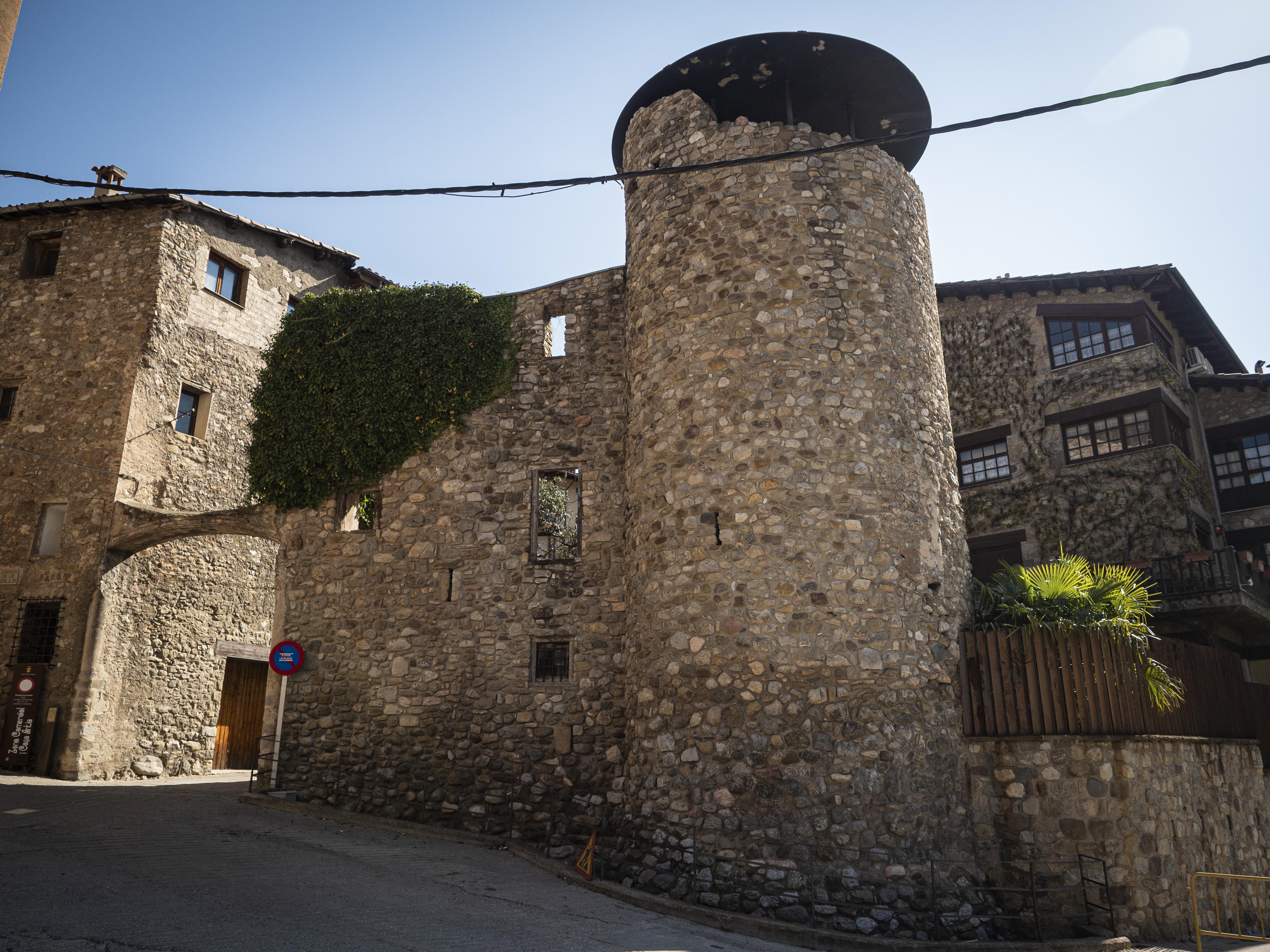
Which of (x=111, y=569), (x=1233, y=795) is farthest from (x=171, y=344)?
(x=1233, y=795)

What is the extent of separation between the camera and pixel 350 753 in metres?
13.2

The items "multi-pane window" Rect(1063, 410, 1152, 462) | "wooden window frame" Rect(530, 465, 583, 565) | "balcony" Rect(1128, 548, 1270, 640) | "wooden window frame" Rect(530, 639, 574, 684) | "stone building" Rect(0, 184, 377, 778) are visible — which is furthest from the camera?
"multi-pane window" Rect(1063, 410, 1152, 462)

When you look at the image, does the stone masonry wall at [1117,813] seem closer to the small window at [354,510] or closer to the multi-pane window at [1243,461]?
the small window at [354,510]

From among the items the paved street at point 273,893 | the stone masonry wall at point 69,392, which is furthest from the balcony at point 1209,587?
the stone masonry wall at point 69,392

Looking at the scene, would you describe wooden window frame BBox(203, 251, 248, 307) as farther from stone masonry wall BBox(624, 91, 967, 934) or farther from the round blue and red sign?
stone masonry wall BBox(624, 91, 967, 934)

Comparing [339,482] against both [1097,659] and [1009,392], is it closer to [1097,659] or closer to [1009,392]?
[1097,659]

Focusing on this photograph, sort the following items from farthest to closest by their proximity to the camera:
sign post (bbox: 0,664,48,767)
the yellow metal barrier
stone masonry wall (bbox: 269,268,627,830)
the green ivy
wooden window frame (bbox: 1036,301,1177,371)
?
wooden window frame (bbox: 1036,301,1177,371) → sign post (bbox: 0,664,48,767) → the green ivy → stone masonry wall (bbox: 269,268,627,830) → the yellow metal barrier

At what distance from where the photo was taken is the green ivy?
14188 mm

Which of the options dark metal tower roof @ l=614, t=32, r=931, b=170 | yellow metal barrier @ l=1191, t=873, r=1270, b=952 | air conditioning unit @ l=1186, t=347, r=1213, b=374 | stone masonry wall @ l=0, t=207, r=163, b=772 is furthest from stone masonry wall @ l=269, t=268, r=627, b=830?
air conditioning unit @ l=1186, t=347, r=1213, b=374

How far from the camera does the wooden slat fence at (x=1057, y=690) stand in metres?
9.55

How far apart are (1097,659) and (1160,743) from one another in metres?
1.07

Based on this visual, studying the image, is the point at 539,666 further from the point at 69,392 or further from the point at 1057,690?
the point at 69,392

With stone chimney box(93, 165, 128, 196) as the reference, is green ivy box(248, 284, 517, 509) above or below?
below

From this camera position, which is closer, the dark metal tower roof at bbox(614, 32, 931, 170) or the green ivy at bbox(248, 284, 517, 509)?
the dark metal tower roof at bbox(614, 32, 931, 170)
